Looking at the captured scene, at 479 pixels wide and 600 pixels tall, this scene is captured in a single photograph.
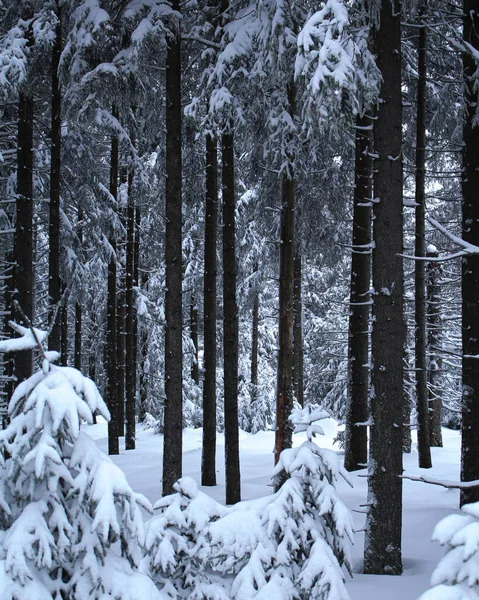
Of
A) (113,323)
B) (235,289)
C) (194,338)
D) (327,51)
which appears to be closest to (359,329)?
(235,289)

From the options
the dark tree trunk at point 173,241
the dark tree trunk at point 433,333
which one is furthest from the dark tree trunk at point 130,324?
the dark tree trunk at point 433,333

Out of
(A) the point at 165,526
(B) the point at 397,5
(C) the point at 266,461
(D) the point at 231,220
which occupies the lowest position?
(C) the point at 266,461

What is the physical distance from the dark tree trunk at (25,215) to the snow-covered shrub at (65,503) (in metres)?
8.76

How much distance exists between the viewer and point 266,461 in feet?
54.4

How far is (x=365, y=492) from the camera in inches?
414

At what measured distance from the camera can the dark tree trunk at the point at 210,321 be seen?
40.1 feet

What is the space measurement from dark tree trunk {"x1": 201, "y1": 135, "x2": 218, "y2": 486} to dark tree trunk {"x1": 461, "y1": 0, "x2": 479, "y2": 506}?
19.0 ft

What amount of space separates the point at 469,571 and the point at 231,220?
9490mm

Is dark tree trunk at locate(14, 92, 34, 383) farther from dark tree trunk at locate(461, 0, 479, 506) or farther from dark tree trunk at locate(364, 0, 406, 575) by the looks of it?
dark tree trunk at locate(461, 0, 479, 506)

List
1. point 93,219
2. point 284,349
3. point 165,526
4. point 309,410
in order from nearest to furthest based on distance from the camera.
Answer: point 165,526 → point 309,410 → point 284,349 → point 93,219

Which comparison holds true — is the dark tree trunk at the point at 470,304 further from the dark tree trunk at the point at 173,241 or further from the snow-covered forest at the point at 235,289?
the dark tree trunk at the point at 173,241

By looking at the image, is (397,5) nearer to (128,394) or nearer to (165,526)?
(165,526)

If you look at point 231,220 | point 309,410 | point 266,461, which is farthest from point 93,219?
point 309,410

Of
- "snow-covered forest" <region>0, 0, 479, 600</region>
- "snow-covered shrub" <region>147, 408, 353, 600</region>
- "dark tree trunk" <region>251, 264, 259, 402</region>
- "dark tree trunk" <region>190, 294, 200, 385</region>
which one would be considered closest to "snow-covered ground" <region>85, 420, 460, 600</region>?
"snow-covered forest" <region>0, 0, 479, 600</region>
